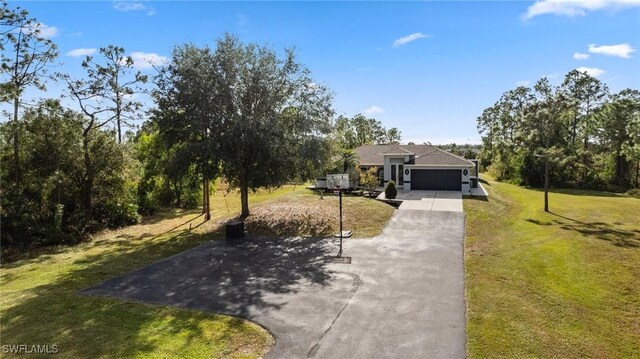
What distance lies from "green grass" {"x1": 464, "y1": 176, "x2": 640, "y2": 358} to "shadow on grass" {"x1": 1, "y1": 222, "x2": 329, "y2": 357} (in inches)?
209

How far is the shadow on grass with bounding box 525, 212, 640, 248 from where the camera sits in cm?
1688

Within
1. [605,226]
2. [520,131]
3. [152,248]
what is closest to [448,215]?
[605,226]

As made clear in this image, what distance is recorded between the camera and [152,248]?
17.0 m

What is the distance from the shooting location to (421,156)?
35.4 m

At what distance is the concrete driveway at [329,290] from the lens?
26.9 feet

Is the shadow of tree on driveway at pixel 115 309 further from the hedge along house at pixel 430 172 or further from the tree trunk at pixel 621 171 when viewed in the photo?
the tree trunk at pixel 621 171

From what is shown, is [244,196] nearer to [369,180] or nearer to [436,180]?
[369,180]

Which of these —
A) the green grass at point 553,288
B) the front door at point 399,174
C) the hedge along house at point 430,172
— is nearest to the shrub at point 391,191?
the hedge along house at point 430,172

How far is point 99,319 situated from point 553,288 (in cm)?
1279

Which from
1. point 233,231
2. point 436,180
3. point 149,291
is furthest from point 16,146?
point 436,180

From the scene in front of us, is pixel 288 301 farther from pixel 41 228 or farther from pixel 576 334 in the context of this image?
pixel 41 228

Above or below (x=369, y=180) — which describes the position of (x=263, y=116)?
above

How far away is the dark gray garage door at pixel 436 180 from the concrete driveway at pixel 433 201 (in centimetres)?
141

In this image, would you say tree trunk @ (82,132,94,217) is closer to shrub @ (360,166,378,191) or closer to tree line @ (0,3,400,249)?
tree line @ (0,3,400,249)
